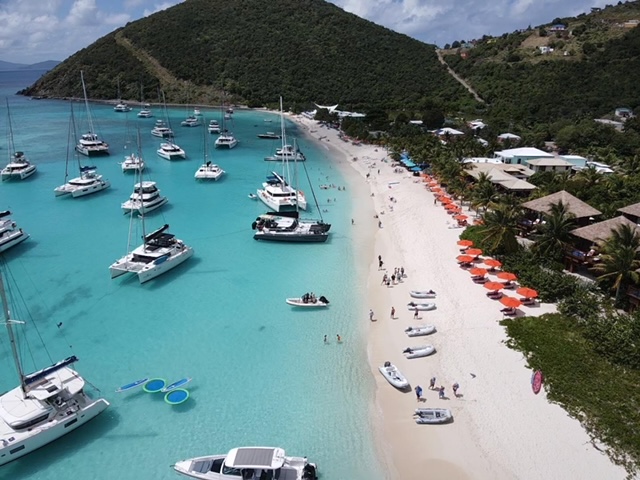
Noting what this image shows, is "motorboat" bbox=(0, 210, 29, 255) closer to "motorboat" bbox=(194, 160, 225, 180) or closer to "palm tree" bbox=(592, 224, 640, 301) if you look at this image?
"motorboat" bbox=(194, 160, 225, 180)

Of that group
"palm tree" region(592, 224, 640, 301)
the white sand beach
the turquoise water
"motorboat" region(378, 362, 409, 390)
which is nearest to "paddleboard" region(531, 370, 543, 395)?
the white sand beach

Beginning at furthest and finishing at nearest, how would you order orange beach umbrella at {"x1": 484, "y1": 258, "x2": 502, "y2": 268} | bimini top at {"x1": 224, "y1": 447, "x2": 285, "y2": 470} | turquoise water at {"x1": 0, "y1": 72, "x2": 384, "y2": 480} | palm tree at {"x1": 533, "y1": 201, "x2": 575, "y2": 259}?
palm tree at {"x1": 533, "y1": 201, "x2": 575, "y2": 259}, orange beach umbrella at {"x1": 484, "y1": 258, "x2": 502, "y2": 268}, turquoise water at {"x1": 0, "y1": 72, "x2": 384, "y2": 480}, bimini top at {"x1": 224, "y1": 447, "x2": 285, "y2": 470}

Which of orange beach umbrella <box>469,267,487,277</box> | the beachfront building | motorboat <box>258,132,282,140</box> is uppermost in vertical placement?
the beachfront building

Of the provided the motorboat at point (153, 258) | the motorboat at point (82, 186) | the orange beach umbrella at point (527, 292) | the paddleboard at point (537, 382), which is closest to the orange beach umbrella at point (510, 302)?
the orange beach umbrella at point (527, 292)

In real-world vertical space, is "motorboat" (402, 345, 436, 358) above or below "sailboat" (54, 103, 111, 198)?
below

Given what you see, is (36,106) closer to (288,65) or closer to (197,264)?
(288,65)

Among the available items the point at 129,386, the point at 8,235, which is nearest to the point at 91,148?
the point at 8,235

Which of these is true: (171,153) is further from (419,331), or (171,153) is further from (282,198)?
(419,331)
